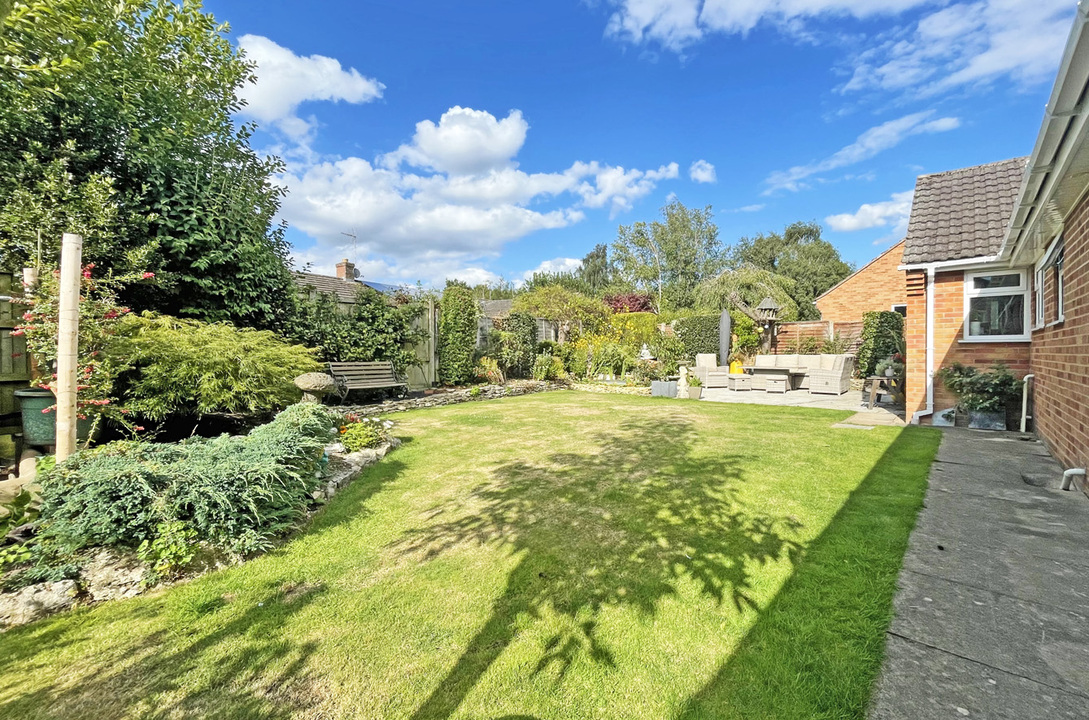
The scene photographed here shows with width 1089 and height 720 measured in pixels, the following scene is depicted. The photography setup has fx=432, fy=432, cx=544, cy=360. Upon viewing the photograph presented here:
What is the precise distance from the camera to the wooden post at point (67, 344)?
3.36 m

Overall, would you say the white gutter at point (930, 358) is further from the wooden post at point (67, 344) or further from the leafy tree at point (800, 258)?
the leafy tree at point (800, 258)

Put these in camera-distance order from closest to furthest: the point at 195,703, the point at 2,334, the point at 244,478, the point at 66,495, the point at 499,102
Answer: the point at 195,703, the point at 66,495, the point at 244,478, the point at 2,334, the point at 499,102

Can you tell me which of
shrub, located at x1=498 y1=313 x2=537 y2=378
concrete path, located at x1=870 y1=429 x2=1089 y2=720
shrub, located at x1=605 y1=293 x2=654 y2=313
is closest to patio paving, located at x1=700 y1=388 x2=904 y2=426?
concrete path, located at x1=870 y1=429 x2=1089 y2=720

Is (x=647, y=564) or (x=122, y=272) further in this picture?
(x=122, y=272)

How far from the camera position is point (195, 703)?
178cm

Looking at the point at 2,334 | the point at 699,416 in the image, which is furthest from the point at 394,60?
the point at 699,416

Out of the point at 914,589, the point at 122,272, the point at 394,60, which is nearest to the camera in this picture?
the point at 914,589

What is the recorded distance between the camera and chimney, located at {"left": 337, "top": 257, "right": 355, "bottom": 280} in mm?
21672

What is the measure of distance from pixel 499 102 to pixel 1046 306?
15467 mm

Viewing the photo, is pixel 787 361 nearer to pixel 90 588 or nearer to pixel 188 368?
pixel 188 368

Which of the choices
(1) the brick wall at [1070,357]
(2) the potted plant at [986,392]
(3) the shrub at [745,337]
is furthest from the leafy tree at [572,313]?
(1) the brick wall at [1070,357]

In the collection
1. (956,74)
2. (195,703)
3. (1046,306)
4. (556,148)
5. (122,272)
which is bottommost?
(195,703)

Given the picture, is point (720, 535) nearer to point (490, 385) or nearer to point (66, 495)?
point (66, 495)

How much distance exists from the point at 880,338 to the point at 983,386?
7293 mm
